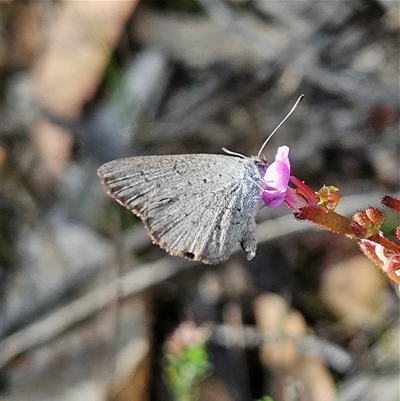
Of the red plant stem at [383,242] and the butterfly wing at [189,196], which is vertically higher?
the butterfly wing at [189,196]

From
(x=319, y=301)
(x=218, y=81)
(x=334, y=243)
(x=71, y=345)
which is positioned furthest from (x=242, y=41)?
(x=71, y=345)

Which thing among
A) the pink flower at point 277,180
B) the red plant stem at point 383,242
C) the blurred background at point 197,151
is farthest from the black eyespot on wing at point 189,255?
the blurred background at point 197,151

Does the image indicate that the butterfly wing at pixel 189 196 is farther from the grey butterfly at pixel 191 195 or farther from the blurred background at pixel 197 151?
the blurred background at pixel 197 151

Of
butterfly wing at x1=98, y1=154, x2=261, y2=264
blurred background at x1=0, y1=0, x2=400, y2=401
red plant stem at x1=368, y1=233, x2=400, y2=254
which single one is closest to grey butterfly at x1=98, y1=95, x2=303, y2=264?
butterfly wing at x1=98, y1=154, x2=261, y2=264

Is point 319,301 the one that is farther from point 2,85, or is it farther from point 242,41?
point 2,85

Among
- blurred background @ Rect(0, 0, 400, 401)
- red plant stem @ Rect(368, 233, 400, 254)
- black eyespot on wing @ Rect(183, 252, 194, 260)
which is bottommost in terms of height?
blurred background @ Rect(0, 0, 400, 401)

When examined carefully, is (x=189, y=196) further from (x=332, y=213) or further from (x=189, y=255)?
(x=332, y=213)

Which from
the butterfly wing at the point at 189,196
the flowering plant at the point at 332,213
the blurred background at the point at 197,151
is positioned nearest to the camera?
the flowering plant at the point at 332,213

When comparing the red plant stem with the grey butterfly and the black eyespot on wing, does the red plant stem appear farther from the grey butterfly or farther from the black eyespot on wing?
the black eyespot on wing
